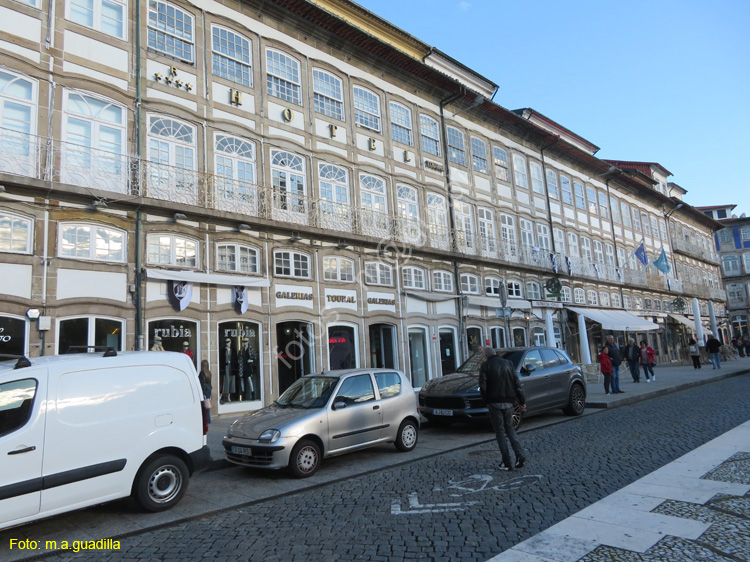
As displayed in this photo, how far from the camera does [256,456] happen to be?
7648 mm

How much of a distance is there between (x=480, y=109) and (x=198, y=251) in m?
16.6

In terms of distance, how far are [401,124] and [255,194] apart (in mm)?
8318

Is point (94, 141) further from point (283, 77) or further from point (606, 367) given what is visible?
point (606, 367)

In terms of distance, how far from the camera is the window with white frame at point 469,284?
2218cm

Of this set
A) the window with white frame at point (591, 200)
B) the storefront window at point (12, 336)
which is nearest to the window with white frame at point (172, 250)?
the storefront window at point (12, 336)

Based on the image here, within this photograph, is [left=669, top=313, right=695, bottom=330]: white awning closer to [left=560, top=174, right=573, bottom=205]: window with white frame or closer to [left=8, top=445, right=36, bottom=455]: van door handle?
[left=560, top=174, right=573, bottom=205]: window with white frame

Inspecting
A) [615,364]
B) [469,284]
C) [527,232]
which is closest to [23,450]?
[615,364]

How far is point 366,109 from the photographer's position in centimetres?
1961

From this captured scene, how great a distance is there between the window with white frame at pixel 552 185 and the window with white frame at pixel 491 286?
8.90 meters

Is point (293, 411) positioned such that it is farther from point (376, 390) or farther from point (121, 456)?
point (121, 456)

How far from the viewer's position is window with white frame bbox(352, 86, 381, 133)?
63.2 feet

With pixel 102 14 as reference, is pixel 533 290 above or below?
below

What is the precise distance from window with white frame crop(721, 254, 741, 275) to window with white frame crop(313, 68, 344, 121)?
63.2m

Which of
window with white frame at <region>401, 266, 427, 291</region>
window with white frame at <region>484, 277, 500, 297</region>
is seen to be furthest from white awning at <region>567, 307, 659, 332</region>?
window with white frame at <region>401, 266, 427, 291</region>
